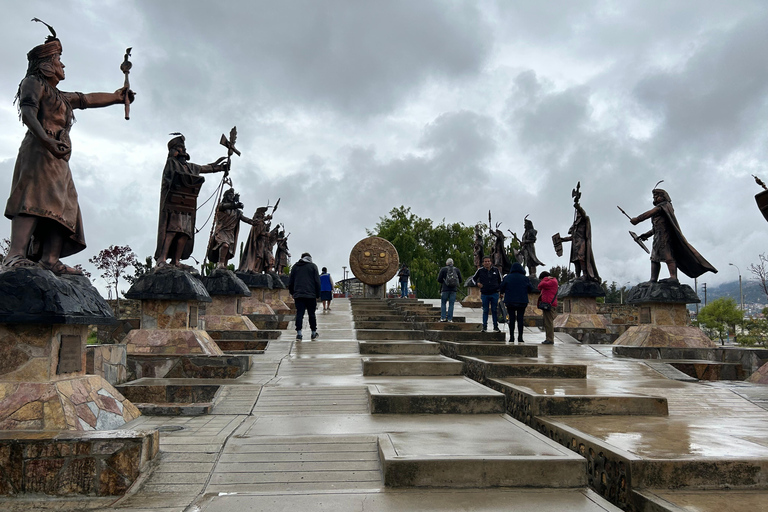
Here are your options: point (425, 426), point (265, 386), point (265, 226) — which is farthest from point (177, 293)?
point (265, 226)

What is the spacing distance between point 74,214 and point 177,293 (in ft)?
9.96

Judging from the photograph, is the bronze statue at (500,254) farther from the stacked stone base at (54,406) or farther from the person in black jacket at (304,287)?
the stacked stone base at (54,406)

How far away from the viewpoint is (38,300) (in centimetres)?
388

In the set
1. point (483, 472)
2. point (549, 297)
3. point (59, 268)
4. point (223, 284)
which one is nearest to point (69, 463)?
point (59, 268)

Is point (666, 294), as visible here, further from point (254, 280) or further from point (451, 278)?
point (254, 280)

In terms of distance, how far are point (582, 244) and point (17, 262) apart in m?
13.8

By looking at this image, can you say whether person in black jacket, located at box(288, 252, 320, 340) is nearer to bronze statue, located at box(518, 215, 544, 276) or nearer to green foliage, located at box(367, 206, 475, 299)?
bronze statue, located at box(518, 215, 544, 276)

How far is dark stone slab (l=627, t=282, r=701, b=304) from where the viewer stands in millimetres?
10602

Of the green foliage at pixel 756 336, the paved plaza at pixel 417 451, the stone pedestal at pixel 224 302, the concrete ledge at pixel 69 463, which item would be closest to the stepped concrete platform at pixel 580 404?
the paved plaza at pixel 417 451

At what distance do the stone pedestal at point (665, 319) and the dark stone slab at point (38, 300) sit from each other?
964 centimetres

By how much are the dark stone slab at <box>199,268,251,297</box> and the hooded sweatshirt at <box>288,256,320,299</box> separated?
155 cm

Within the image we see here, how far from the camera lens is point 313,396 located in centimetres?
590

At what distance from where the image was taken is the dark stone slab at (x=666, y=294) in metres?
10.6

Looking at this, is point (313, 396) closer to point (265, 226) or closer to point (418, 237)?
point (265, 226)
